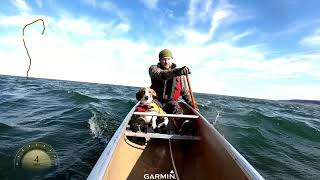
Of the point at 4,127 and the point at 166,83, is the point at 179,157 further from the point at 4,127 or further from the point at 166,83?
the point at 4,127

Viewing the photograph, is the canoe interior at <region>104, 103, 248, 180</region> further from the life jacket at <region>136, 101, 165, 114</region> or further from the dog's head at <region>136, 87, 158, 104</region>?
the dog's head at <region>136, 87, 158, 104</region>

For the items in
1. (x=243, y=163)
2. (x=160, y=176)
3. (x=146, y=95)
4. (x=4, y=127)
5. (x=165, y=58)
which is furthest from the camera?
(x=4, y=127)

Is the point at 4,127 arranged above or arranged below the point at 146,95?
below

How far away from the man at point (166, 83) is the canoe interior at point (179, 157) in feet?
2.96

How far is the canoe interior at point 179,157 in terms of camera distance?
4980mm

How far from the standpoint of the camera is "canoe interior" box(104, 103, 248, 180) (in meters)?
4.98

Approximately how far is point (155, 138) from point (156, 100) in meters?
1.21

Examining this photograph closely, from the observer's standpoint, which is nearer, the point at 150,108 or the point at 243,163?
the point at 243,163

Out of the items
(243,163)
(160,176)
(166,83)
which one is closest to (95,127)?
(166,83)

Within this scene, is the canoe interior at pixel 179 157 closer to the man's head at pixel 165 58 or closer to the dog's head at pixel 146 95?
the dog's head at pixel 146 95

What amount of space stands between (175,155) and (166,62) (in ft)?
7.60

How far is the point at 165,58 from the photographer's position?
7.38 metres

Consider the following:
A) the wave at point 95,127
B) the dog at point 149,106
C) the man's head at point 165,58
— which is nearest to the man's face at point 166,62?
the man's head at point 165,58

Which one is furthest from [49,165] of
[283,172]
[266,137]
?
[266,137]
